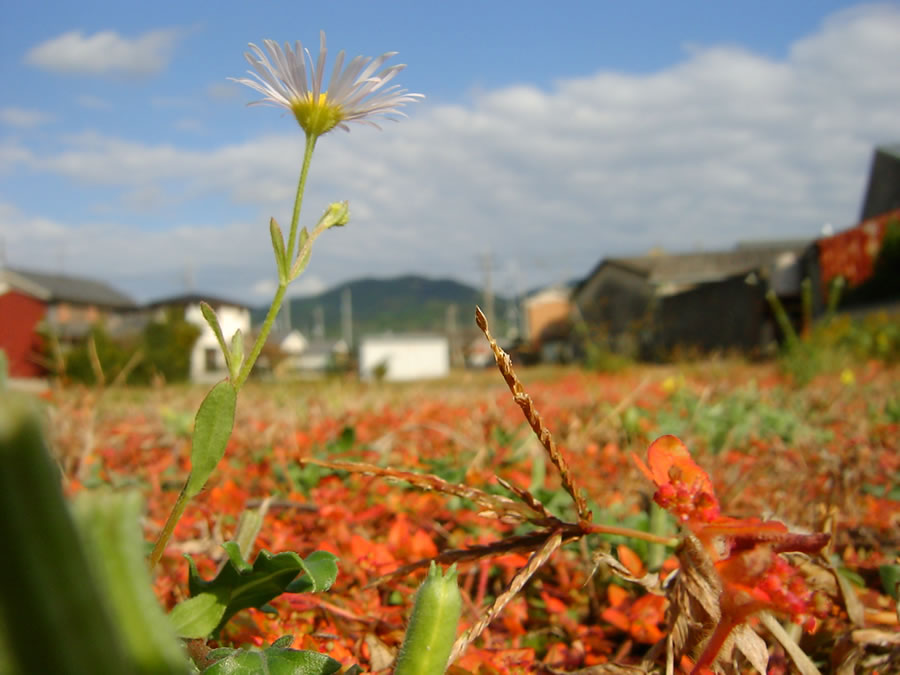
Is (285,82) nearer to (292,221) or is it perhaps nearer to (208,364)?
(292,221)

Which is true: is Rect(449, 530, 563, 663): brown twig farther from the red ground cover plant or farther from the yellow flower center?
the yellow flower center

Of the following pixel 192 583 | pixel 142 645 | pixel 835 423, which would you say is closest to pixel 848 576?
pixel 192 583

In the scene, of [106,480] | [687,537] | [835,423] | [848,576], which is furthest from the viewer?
[835,423]

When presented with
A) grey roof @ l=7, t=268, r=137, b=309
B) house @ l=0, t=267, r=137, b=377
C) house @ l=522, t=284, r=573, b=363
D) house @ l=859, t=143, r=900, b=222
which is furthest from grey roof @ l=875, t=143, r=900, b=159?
grey roof @ l=7, t=268, r=137, b=309

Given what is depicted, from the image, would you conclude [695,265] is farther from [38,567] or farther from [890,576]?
[38,567]

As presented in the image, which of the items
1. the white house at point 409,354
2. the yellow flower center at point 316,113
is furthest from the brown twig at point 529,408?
the white house at point 409,354

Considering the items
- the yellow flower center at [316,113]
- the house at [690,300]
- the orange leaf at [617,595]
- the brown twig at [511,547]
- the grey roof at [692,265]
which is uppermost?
the grey roof at [692,265]

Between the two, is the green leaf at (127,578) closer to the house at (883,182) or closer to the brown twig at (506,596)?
the brown twig at (506,596)
